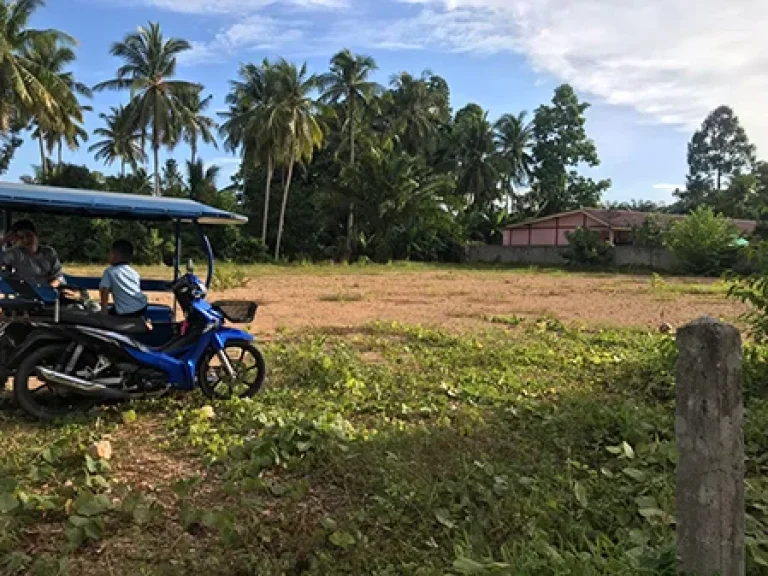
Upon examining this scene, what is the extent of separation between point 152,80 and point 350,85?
10.4 meters

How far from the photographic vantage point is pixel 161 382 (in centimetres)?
534

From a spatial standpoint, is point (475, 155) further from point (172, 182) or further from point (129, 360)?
point (129, 360)

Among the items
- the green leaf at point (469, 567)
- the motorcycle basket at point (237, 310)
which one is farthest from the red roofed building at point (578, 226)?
the green leaf at point (469, 567)

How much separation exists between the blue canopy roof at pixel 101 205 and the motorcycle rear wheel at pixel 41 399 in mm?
1258

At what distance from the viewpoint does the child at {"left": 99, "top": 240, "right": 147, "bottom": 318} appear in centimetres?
538

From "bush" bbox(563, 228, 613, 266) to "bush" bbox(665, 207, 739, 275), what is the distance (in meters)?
4.28

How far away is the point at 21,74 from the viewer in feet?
87.4

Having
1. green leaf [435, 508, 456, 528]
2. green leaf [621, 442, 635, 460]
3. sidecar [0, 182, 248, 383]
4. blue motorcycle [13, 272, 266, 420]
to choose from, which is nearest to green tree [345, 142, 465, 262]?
sidecar [0, 182, 248, 383]

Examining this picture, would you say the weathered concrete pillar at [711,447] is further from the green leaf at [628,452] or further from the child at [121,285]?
the child at [121,285]

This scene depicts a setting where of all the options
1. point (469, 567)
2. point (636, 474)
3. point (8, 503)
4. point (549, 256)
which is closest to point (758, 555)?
point (469, 567)

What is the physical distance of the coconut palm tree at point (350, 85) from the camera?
38031 millimetres

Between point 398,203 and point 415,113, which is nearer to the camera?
point 398,203

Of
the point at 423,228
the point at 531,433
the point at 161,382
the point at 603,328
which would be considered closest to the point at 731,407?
the point at 531,433

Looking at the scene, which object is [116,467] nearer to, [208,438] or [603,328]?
[208,438]
